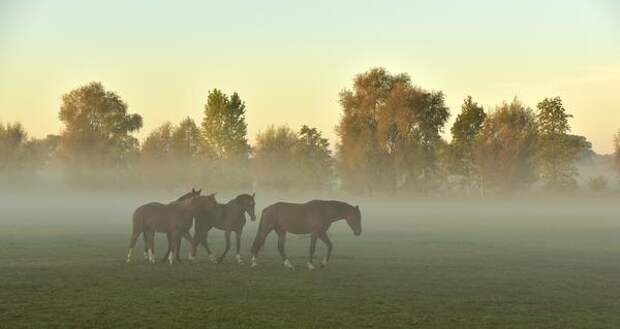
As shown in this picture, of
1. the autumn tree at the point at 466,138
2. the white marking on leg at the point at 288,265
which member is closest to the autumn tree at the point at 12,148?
the autumn tree at the point at 466,138

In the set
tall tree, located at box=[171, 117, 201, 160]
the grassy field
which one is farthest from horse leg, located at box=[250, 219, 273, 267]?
tall tree, located at box=[171, 117, 201, 160]

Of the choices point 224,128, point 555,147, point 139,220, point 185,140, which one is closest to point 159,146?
point 185,140

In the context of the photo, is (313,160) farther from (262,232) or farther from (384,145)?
(262,232)

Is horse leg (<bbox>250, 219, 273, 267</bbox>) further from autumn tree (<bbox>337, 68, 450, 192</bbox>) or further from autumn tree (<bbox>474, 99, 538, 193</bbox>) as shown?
autumn tree (<bbox>474, 99, 538, 193</bbox>)

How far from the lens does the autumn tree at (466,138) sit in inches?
3664

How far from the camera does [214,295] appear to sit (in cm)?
1605

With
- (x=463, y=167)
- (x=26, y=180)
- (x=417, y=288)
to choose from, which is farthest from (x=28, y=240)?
(x=26, y=180)

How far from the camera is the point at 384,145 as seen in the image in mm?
87125

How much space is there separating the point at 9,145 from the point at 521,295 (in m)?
119

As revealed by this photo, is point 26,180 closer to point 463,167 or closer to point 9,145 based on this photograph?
point 9,145

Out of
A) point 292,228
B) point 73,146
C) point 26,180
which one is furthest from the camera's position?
point 26,180

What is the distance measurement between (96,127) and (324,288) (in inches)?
3673

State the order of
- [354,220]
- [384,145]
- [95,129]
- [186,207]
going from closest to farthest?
[354,220]
[186,207]
[384,145]
[95,129]

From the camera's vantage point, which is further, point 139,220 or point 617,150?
point 617,150
